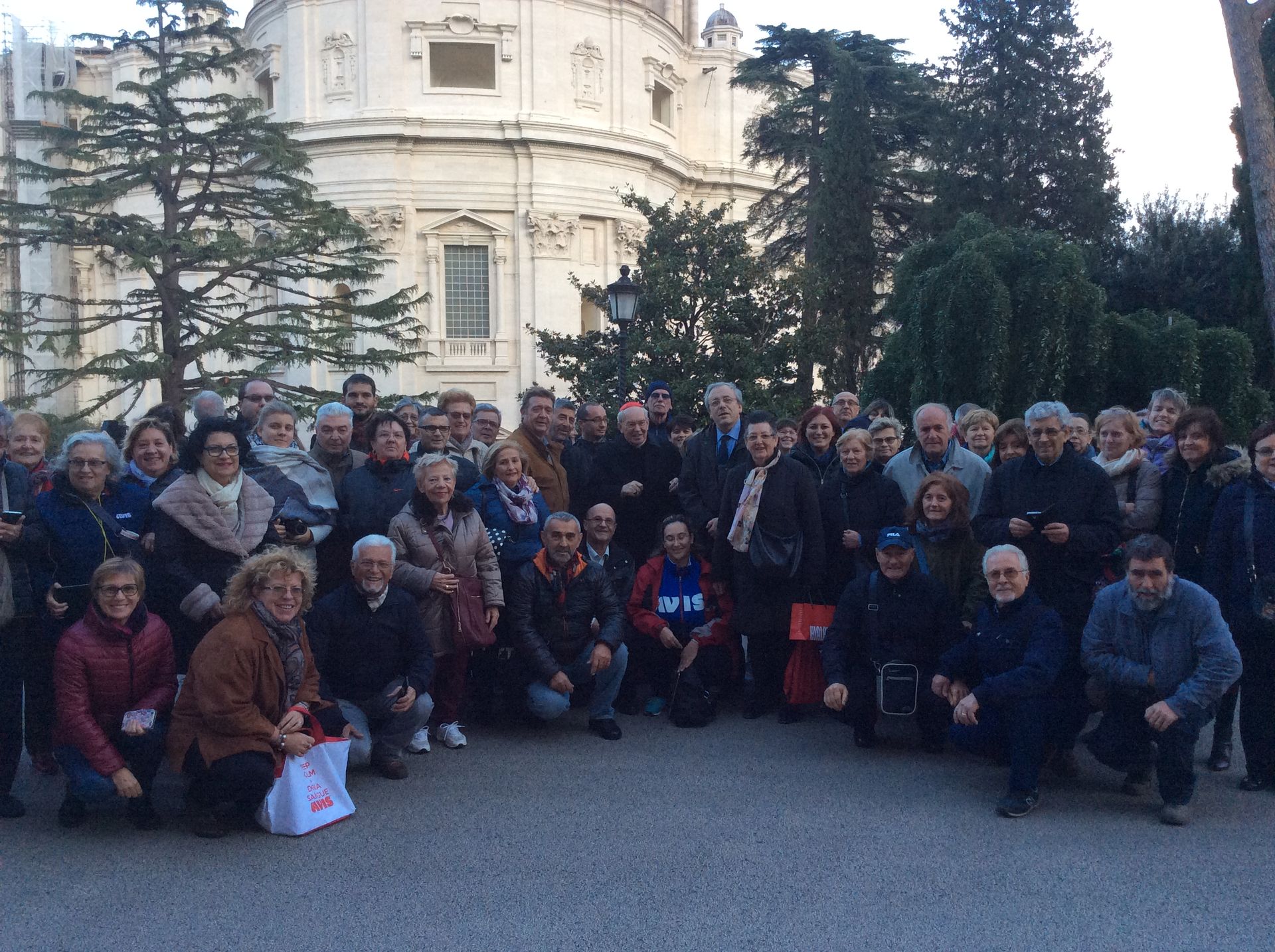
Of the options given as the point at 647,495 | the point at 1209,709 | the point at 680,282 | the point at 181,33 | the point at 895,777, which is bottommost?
the point at 895,777

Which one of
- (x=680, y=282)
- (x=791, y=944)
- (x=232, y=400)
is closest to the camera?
(x=791, y=944)

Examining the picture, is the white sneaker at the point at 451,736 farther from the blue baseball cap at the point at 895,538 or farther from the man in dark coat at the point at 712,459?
the blue baseball cap at the point at 895,538

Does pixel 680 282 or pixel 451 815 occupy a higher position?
pixel 680 282

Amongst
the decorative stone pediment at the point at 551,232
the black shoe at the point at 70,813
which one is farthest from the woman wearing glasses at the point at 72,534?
the decorative stone pediment at the point at 551,232

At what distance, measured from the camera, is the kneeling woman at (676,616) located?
8359 millimetres

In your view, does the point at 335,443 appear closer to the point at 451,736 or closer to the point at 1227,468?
the point at 451,736

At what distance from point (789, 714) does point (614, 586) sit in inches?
62.1

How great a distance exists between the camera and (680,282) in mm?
20438

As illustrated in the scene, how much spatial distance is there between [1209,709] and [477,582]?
4.47 metres

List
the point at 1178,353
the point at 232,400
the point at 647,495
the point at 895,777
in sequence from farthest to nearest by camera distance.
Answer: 1. the point at 232,400
2. the point at 1178,353
3. the point at 647,495
4. the point at 895,777

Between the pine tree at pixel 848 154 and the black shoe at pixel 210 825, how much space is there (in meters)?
23.8

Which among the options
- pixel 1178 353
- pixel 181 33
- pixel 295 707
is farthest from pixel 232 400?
pixel 295 707

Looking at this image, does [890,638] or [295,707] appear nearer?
[295,707]

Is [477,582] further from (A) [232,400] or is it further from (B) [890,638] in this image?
(A) [232,400]
